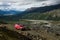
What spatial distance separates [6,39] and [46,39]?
11976mm

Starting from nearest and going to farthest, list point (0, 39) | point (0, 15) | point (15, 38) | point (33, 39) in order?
point (0, 39) → point (15, 38) → point (33, 39) → point (0, 15)

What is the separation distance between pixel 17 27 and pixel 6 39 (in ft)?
57.7

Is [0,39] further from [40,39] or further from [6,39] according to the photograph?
[40,39]

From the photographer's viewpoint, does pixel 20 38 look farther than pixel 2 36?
Yes

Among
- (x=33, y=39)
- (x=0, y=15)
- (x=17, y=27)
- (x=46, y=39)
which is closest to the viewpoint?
(x=33, y=39)

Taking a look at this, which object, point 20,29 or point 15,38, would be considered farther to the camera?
point 20,29

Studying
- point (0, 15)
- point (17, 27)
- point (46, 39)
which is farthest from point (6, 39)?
point (0, 15)

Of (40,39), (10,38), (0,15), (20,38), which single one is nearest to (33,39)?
(40,39)

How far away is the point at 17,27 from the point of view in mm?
47188

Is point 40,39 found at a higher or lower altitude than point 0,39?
lower

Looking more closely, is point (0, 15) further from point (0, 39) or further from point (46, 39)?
point (0, 39)

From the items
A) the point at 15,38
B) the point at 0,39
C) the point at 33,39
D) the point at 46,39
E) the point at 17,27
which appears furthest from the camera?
the point at 17,27

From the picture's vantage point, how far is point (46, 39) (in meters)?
39.2

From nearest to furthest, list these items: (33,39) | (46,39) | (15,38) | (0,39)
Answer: (0,39)
(15,38)
(33,39)
(46,39)
